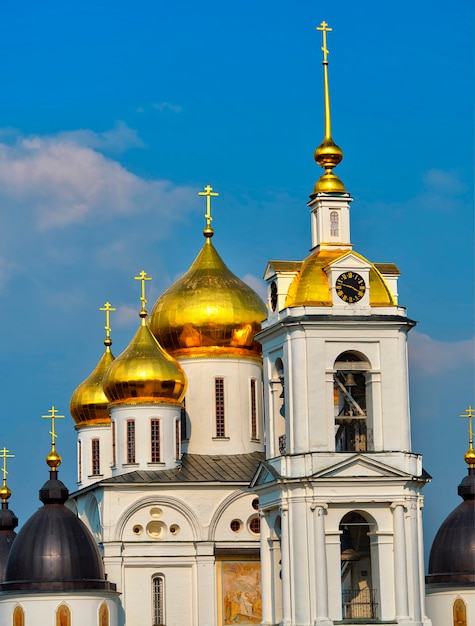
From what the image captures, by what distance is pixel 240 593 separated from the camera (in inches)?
2298

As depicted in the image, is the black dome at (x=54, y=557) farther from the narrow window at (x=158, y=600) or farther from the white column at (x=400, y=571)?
the white column at (x=400, y=571)

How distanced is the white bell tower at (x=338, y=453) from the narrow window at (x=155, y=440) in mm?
8660

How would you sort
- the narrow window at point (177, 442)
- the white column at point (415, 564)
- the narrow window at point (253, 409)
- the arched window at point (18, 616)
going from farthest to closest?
the narrow window at point (253, 409) < the narrow window at point (177, 442) < the arched window at point (18, 616) < the white column at point (415, 564)

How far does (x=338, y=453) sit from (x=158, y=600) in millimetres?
10796

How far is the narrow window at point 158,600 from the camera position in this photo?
58.1 meters

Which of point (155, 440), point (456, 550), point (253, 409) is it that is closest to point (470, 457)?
point (456, 550)

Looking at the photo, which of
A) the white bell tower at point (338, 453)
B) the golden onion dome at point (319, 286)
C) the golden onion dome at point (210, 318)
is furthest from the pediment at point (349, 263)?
the golden onion dome at point (210, 318)

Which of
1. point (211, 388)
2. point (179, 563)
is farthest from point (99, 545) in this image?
point (211, 388)

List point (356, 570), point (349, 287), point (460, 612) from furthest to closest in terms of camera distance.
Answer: point (460, 612) < point (356, 570) < point (349, 287)

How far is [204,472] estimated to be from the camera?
59.8 metres

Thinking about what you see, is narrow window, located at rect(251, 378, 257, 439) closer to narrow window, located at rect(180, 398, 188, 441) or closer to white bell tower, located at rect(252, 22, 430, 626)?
narrow window, located at rect(180, 398, 188, 441)

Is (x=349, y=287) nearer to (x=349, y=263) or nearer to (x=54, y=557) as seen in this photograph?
(x=349, y=263)

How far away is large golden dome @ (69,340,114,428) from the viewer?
213 feet

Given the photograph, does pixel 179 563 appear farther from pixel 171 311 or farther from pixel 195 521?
pixel 171 311
